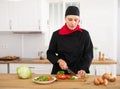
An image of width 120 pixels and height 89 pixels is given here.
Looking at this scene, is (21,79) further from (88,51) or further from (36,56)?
(36,56)

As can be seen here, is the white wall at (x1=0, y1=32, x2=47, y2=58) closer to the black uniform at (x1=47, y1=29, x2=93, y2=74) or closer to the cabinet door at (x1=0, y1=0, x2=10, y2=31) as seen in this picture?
the cabinet door at (x1=0, y1=0, x2=10, y2=31)

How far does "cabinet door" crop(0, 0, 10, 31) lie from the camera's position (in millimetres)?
3781

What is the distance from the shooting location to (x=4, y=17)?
12.5 ft

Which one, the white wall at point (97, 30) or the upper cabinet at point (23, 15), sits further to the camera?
the white wall at point (97, 30)

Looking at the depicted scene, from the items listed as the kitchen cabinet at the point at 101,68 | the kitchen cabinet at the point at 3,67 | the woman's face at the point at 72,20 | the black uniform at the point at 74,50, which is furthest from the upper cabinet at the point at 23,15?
the woman's face at the point at 72,20

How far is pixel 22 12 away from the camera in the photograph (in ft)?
12.4

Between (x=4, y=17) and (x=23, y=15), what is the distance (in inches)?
14.6

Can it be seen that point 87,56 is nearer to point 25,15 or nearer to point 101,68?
point 101,68

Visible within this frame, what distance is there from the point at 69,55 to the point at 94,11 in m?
2.14

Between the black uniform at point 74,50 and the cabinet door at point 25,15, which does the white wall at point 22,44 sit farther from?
the black uniform at point 74,50

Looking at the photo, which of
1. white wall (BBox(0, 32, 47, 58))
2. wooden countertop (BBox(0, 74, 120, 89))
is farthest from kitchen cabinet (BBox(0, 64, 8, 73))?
wooden countertop (BBox(0, 74, 120, 89))

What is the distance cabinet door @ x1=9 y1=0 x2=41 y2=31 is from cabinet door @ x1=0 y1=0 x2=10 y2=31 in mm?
86

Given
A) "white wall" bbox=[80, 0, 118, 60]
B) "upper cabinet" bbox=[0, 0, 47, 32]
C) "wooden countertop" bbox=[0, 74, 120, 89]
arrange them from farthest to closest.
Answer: "white wall" bbox=[80, 0, 118, 60] < "upper cabinet" bbox=[0, 0, 47, 32] < "wooden countertop" bbox=[0, 74, 120, 89]

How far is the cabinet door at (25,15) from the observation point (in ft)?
12.3
